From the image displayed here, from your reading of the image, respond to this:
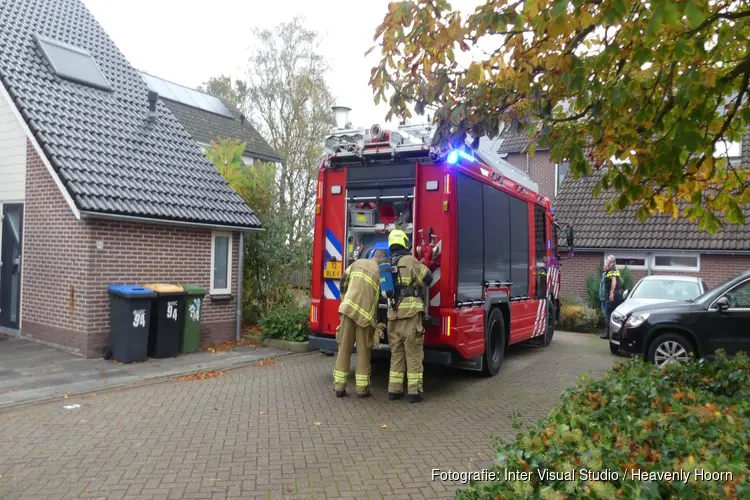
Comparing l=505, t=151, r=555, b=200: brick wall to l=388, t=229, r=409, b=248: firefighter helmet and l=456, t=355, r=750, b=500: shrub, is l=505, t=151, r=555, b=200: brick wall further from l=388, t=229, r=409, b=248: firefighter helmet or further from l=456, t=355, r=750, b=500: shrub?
l=456, t=355, r=750, b=500: shrub

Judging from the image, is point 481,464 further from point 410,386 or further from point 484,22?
point 484,22

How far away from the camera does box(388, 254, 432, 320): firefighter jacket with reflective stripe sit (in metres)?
6.80

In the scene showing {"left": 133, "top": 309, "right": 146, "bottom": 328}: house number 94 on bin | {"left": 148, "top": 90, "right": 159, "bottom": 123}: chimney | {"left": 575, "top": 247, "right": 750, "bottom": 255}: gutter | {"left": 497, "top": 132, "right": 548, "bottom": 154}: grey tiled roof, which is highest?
{"left": 497, "top": 132, "right": 548, "bottom": 154}: grey tiled roof

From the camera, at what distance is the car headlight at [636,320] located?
30.5 feet

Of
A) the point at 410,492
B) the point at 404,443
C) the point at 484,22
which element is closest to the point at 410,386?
the point at 404,443

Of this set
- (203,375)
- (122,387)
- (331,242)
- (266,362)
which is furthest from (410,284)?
(122,387)

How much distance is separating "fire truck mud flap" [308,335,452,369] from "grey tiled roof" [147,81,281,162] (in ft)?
51.2

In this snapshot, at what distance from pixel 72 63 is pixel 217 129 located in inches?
486

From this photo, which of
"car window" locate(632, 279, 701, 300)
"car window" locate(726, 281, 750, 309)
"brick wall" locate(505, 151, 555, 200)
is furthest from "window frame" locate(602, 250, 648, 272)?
"car window" locate(726, 281, 750, 309)

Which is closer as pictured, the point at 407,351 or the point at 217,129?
the point at 407,351

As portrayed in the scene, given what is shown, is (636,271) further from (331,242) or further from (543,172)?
(331,242)

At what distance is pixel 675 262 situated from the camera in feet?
55.0

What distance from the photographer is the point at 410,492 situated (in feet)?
14.0

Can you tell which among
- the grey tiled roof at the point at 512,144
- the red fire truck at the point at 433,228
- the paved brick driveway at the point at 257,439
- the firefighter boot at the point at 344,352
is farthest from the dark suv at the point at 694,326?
the grey tiled roof at the point at 512,144
